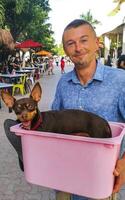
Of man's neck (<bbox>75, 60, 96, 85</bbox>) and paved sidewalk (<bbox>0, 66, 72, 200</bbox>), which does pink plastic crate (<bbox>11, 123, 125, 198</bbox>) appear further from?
paved sidewalk (<bbox>0, 66, 72, 200</bbox>)

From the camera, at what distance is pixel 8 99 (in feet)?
8.14

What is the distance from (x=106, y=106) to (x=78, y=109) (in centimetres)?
18

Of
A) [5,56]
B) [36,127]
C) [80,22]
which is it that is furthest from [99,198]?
[5,56]

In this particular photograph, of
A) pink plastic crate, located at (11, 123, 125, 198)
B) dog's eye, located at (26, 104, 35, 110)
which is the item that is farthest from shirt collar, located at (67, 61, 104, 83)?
pink plastic crate, located at (11, 123, 125, 198)

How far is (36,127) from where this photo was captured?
2.28m

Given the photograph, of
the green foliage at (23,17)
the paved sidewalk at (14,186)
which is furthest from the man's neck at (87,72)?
the green foliage at (23,17)

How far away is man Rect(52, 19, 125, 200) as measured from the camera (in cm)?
239

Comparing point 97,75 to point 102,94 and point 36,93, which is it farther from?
point 36,93

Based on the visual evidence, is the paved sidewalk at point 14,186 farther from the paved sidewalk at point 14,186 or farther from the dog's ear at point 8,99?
the dog's ear at point 8,99

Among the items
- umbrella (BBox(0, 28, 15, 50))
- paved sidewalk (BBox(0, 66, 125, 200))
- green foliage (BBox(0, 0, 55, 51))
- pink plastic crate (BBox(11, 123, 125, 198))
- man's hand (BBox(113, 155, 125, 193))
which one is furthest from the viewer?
green foliage (BBox(0, 0, 55, 51))

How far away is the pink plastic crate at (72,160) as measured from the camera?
1888 mm

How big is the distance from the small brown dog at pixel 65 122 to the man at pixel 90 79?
0.19 m

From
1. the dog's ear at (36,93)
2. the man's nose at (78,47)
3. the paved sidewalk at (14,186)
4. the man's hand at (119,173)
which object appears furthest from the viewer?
the paved sidewalk at (14,186)

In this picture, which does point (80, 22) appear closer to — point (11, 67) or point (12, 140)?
point (12, 140)
